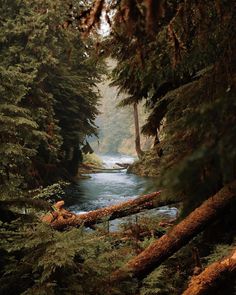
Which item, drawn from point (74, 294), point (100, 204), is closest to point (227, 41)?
point (74, 294)

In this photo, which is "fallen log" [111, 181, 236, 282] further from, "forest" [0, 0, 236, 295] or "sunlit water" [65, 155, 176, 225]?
"sunlit water" [65, 155, 176, 225]

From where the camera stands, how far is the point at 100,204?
15359mm

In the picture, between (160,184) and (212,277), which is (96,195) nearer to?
(212,277)

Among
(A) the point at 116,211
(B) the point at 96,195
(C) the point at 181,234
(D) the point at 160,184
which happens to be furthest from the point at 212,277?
(B) the point at 96,195

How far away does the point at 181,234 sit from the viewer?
4645 mm

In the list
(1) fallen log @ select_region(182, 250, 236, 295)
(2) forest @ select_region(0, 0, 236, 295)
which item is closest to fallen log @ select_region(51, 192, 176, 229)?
(2) forest @ select_region(0, 0, 236, 295)

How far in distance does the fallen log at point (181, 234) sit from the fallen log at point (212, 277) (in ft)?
2.12

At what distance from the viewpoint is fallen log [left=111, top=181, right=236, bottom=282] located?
4516mm

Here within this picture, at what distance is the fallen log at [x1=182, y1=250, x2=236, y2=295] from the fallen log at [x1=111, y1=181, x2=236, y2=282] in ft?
2.12

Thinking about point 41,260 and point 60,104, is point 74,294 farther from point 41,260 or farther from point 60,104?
point 60,104

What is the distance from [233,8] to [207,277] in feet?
8.40

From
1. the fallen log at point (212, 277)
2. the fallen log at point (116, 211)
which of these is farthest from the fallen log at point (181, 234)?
the fallen log at point (116, 211)

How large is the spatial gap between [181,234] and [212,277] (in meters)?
0.79

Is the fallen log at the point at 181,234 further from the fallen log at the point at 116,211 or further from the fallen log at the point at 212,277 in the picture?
the fallen log at the point at 116,211
